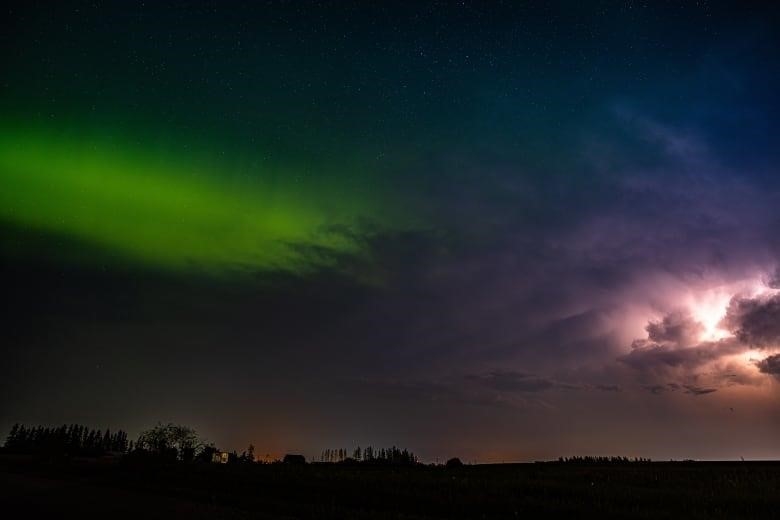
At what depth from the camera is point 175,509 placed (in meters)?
31.8

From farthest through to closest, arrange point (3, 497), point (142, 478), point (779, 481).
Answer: point (142, 478)
point (779, 481)
point (3, 497)

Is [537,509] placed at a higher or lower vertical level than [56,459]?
lower

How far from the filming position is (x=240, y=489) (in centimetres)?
4838

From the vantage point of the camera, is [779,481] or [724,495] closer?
[724,495]

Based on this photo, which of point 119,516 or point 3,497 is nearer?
point 119,516

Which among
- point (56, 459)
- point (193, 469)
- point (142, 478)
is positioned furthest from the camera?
point (56, 459)

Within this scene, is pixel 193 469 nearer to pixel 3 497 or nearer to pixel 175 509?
pixel 3 497

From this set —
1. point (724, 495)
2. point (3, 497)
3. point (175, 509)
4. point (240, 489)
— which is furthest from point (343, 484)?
point (724, 495)

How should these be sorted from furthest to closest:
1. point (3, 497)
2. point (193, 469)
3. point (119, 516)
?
point (193, 469) < point (3, 497) < point (119, 516)

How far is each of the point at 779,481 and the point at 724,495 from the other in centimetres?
1347

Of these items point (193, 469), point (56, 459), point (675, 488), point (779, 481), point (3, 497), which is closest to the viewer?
point (3, 497)

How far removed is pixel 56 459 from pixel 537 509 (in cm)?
11562

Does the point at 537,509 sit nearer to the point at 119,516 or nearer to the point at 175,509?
the point at 175,509

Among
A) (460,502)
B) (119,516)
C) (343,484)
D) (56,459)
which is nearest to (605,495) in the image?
(460,502)
